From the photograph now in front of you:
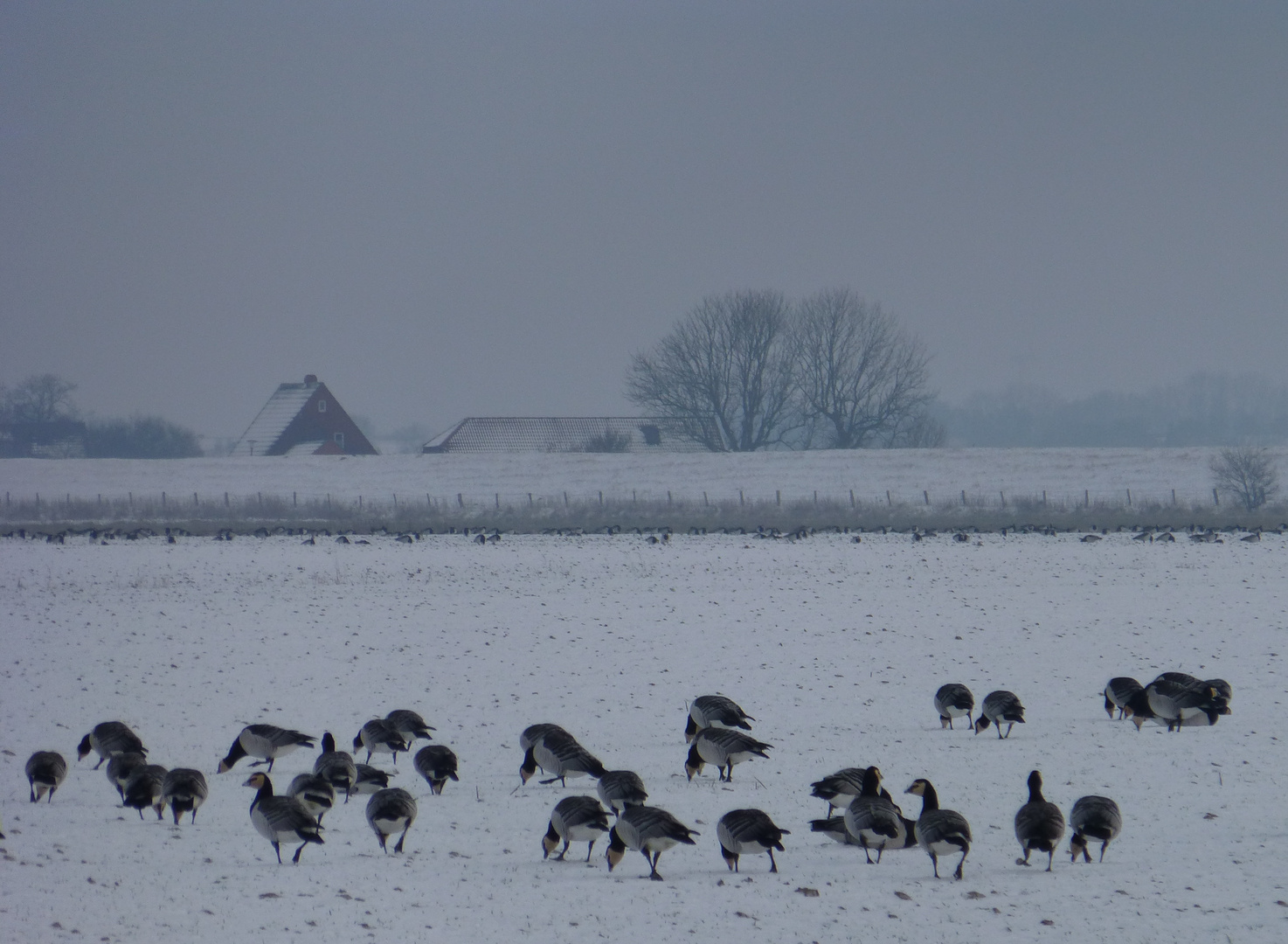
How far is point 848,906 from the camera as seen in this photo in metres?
7.62

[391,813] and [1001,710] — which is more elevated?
[1001,710]

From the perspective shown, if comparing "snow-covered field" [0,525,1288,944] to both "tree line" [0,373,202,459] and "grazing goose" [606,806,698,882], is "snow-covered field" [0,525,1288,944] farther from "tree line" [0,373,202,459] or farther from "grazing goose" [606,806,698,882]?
"tree line" [0,373,202,459]

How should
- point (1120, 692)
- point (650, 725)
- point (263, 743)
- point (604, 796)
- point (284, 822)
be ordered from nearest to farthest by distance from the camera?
point (284, 822) < point (604, 796) < point (263, 743) < point (1120, 692) < point (650, 725)

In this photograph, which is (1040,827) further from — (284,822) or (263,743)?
(263,743)

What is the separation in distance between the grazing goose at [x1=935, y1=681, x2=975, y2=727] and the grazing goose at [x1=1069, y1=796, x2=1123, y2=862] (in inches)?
169

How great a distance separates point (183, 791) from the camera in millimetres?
9320

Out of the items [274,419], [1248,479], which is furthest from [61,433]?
[1248,479]

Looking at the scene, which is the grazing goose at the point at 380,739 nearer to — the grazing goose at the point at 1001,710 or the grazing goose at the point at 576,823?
the grazing goose at the point at 576,823

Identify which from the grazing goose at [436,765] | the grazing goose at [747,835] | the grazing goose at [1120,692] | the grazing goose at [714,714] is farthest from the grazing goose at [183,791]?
the grazing goose at [1120,692]

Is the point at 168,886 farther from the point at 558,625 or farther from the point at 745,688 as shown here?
the point at 558,625

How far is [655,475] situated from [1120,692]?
57183 millimetres

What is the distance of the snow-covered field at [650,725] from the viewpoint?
295 inches

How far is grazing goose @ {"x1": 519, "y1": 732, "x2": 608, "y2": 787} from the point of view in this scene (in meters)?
10.3

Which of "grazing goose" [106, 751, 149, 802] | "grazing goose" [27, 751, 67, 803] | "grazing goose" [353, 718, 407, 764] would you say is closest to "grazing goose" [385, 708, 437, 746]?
"grazing goose" [353, 718, 407, 764]
